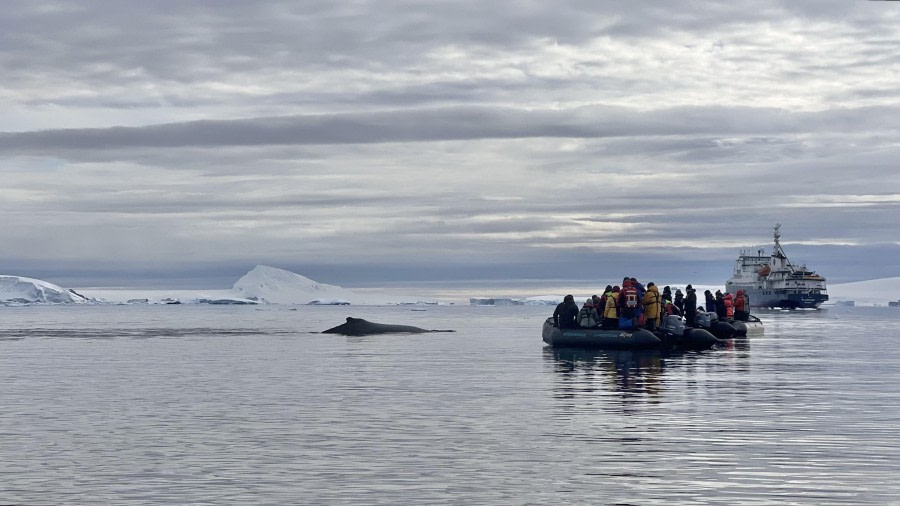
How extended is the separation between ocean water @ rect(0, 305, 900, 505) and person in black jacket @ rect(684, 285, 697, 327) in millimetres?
11142

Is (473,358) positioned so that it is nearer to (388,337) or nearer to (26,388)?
(26,388)

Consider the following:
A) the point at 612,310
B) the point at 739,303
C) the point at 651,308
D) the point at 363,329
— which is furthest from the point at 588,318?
the point at 363,329

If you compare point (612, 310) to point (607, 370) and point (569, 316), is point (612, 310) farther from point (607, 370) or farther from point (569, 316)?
point (607, 370)

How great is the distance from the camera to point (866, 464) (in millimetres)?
18141

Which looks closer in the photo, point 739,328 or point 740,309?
point 739,328

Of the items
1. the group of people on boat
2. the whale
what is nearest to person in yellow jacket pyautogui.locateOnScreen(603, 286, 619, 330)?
the group of people on boat

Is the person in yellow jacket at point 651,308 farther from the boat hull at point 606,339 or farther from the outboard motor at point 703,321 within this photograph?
the outboard motor at point 703,321

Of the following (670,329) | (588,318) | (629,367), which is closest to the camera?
(629,367)

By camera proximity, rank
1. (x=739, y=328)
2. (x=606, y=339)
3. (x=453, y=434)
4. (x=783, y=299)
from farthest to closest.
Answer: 1. (x=783, y=299)
2. (x=739, y=328)
3. (x=606, y=339)
4. (x=453, y=434)

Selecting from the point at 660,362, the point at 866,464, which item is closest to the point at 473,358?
the point at 660,362

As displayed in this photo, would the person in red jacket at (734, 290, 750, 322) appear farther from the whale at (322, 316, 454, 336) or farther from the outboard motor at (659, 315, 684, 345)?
the whale at (322, 316, 454, 336)

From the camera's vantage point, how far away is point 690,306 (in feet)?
180

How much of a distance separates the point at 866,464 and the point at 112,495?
11.2 metres

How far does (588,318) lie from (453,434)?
29229 millimetres
